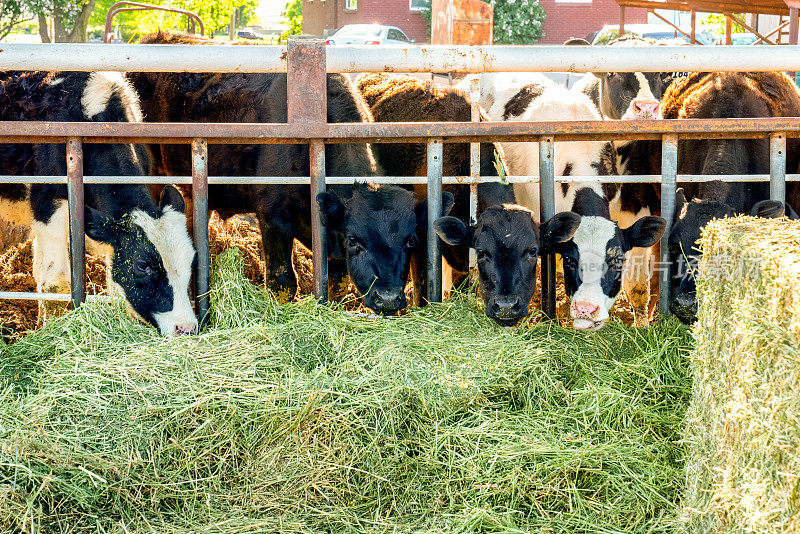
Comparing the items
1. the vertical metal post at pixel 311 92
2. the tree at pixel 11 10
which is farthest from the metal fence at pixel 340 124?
the tree at pixel 11 10

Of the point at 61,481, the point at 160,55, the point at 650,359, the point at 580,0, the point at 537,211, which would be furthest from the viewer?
the point at 580,0

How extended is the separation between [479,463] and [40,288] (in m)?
4.58

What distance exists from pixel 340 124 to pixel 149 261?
1.40 meters

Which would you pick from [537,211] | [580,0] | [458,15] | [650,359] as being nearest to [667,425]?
[650,359]

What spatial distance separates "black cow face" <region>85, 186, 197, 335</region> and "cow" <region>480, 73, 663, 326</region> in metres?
2.56

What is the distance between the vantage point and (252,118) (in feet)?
22.0

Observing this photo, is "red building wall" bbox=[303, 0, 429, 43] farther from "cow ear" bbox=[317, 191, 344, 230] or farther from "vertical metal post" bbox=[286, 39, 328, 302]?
"vertical metal post" bbox=[286, 39, 328, 302]

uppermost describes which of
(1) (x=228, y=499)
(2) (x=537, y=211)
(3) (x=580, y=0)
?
(3) (x=580, y=0)

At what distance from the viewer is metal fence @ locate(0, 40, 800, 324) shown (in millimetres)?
4586

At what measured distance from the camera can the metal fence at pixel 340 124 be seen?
15.0 feet

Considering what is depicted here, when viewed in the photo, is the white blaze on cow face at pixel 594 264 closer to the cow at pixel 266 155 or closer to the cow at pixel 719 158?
the cow at pixel 719 158

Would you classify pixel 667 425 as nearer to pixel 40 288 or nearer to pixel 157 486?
pixel 157 486

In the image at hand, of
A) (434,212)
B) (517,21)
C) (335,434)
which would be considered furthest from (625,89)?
(517,21)

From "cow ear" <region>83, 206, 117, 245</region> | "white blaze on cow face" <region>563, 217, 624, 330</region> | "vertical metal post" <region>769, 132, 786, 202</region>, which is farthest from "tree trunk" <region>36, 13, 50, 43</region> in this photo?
"vertical metal post" <region>769, 132, 786, 202</region>
